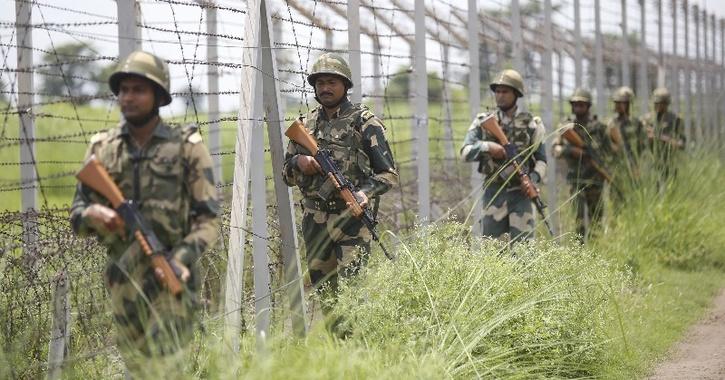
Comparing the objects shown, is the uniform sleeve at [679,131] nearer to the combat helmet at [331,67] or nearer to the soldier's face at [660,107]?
the soldier's face at [660,107]

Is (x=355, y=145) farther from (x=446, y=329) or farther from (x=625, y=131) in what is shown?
(x=625, y=131)

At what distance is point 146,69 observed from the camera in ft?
14.0

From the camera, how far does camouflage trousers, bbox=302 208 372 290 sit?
613 cm

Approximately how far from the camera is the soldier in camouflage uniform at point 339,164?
6.07 meters

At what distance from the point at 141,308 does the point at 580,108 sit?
6856mm

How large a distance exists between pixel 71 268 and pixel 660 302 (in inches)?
170

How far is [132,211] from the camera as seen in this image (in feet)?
13.8

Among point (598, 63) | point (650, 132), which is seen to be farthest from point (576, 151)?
point (598, 63)

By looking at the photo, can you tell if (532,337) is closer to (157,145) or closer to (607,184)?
(157,145)

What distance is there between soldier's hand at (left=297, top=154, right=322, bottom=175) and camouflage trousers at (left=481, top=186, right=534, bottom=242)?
2583 mm

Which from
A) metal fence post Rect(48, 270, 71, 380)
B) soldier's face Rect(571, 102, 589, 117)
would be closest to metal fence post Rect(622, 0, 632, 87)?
soldier's face Rect(571, 102, 589, 117)

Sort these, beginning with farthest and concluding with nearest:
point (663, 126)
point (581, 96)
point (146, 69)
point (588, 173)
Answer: point (663, 126) < point (588, 173) < point (581, 96) < point (146, 69)

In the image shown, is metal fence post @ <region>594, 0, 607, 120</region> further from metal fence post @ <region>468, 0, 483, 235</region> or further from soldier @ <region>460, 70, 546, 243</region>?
soldier @ <region>460, 70, 546, 243</region>

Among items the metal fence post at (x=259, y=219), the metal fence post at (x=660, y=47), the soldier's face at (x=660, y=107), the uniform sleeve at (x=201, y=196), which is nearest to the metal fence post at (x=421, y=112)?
the metal fence post at (x=259, y=219)
